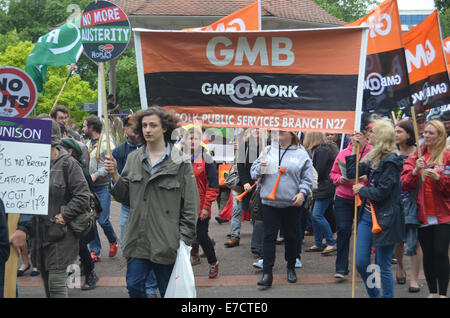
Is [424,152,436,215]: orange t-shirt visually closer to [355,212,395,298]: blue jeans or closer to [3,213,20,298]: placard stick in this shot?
[355,212,395,298]: blue jeans

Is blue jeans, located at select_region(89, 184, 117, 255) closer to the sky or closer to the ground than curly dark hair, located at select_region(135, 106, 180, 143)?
closer to the ground

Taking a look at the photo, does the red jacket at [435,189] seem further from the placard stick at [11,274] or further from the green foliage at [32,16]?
the green foliage at [32,16]

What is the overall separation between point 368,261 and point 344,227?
53.7 inches

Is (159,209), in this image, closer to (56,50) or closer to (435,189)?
(435,189)

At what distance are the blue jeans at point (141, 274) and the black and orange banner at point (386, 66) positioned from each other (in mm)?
2903

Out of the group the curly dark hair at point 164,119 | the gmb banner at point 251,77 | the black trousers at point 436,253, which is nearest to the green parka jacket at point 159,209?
the curly dark hair at point 164,119

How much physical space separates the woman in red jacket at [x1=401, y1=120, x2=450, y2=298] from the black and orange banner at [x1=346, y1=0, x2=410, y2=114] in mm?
524

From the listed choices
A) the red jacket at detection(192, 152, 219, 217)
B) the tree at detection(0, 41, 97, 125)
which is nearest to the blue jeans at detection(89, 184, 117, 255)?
the red jacket at detection(192, 152, 219, 217)

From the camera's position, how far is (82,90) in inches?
1679

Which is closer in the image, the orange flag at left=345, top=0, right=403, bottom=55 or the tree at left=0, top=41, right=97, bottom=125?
the orange flag at left=345, top=0, right=403, bottom=55

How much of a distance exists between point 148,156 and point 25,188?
1.12m

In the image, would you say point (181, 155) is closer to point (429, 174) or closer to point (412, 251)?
point (429, 174)

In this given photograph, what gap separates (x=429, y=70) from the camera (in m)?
6.75

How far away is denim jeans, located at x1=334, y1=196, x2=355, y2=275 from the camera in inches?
→ 272
